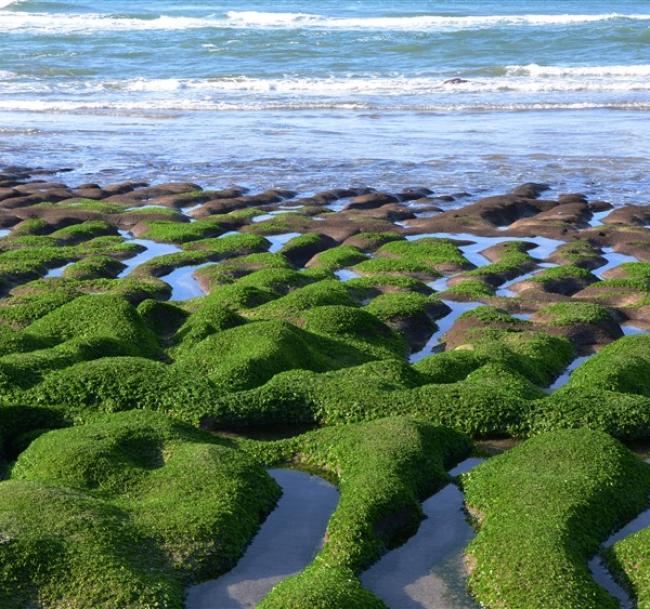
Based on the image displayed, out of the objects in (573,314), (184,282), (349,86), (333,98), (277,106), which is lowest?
(349,86)

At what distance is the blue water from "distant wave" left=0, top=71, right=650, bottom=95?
114mm

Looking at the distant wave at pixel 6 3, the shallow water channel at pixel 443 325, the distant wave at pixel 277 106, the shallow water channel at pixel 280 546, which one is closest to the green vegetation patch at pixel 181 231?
the shallow water channel at pixel 443 325

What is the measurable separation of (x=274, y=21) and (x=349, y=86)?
3070 cm

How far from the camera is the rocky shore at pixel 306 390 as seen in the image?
6.85 m

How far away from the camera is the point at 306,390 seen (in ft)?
32.5

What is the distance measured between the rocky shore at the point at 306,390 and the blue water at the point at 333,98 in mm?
6411

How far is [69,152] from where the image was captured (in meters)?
27.8

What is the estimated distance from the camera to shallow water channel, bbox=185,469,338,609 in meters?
6.64

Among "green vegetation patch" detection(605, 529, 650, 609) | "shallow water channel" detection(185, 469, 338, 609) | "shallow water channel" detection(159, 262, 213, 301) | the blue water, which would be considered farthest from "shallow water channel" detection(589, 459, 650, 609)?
the blue water

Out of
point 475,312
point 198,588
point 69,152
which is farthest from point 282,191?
point 198,588

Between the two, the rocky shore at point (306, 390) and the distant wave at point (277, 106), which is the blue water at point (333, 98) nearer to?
the distant wave at point (277, 106)

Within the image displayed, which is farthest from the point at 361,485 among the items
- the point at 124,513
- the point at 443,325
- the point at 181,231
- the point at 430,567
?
the point at 181,231

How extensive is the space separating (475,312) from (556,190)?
10129 millimetres

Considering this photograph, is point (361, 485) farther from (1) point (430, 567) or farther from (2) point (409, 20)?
(2) point (409, 20)
